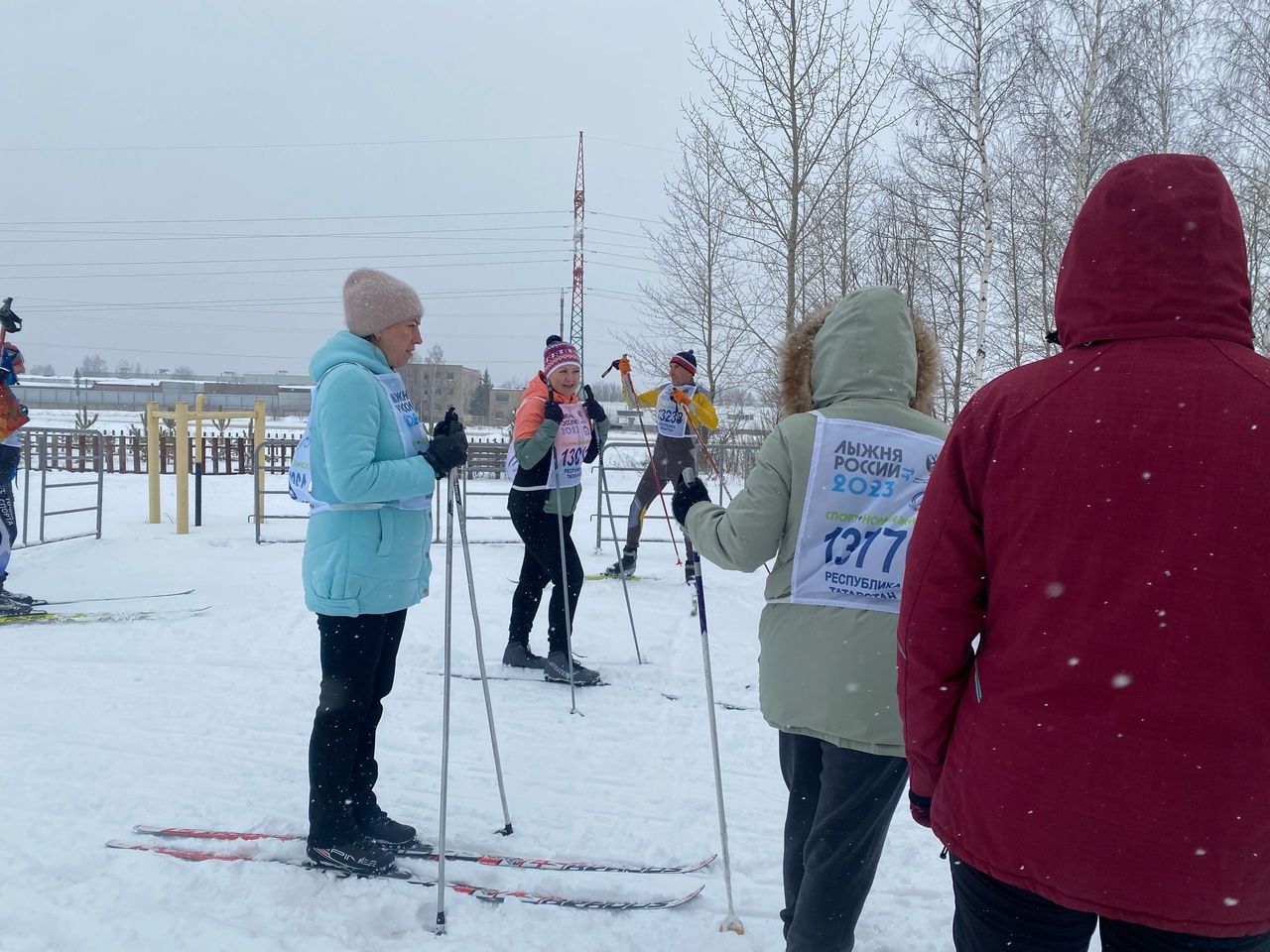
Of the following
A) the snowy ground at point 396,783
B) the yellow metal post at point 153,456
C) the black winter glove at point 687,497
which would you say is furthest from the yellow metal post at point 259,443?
the black winter glove at point 687,497

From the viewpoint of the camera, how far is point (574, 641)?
18.6ft

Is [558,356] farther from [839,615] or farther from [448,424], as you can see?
[839,615]

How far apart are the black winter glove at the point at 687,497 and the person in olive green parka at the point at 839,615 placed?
0.88ft

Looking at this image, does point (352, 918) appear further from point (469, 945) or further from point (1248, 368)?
point (1248, 368)

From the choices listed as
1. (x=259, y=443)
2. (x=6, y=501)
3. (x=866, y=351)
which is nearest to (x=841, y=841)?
(x=866, y=351)

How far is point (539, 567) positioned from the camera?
4945 millimetres

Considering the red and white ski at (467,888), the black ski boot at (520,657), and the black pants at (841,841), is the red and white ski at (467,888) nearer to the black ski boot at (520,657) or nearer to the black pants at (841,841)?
the black pants at (841,841)

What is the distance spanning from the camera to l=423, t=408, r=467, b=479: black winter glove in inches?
106

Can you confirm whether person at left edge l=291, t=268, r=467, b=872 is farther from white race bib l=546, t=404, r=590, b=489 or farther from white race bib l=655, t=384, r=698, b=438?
white race bib l=655, t=384, r=698, b=438

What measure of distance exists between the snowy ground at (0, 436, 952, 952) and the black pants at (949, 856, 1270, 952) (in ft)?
4.20

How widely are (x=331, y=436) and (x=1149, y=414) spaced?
7.19 ft

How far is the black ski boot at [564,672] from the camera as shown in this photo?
189 inches

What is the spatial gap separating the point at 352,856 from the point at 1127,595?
2543 mm

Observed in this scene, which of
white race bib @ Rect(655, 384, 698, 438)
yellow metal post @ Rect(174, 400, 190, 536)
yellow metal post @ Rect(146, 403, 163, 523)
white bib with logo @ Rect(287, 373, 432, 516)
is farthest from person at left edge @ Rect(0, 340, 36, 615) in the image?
white race bib @ Rect(655, 384, 698, 438)
